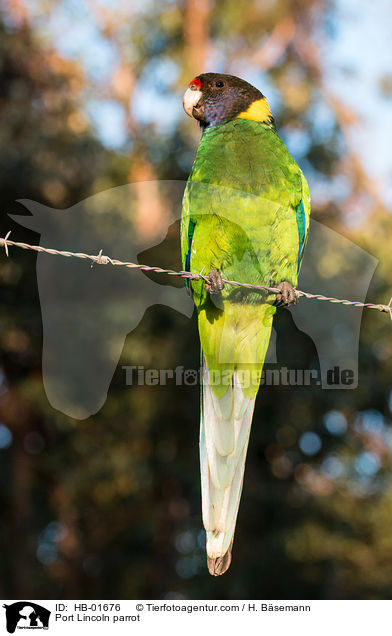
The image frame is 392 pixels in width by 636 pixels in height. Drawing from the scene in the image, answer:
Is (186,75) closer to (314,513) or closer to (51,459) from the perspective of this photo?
(51,459)

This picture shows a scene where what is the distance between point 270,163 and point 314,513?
5.33 m

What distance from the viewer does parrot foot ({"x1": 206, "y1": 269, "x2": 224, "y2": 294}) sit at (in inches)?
71.4

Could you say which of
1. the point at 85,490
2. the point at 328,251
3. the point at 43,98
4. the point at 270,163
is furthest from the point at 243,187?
the point at 85,490

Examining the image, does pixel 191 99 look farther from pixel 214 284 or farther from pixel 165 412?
pixel 165 412

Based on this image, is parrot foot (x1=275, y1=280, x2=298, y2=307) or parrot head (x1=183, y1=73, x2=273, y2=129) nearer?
parrot foot (x1=275, y1=280, x2=298, y2=307)

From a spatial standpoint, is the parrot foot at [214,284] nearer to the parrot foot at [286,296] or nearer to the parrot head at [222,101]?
the parrot foot at [286,296]

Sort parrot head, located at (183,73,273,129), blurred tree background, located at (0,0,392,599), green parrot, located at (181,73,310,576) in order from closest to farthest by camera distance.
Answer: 1. green parrot, located at (181,73,310,576)
2. parrot head, located at (183,73,273,129)
3. blurred tree background, located at (0,0,392,599)

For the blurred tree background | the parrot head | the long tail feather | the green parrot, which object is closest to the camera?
the long tail feather

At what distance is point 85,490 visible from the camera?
6105 millimetres

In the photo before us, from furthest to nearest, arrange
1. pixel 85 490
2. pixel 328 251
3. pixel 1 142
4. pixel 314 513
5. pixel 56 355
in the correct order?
pixel 314 513
pixel 85 490
pixel 328 251
pixel 1 142
pixel 56 355

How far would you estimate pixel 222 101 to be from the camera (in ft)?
7.65
